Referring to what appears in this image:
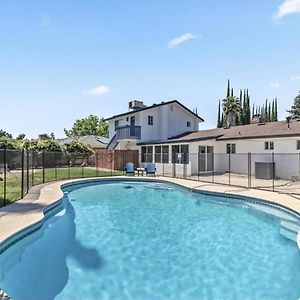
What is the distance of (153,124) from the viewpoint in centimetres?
2836

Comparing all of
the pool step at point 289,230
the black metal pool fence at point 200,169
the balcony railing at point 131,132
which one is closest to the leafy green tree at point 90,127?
the black metal pool fence at point 200,169

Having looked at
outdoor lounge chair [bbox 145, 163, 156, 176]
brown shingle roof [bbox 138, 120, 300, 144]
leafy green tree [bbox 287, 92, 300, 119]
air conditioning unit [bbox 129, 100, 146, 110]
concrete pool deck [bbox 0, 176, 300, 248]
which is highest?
leafy green tree [bbox 287, 92, 300, 119]

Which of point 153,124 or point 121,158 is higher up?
point 153,124

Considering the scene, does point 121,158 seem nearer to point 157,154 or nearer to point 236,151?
point 157,154

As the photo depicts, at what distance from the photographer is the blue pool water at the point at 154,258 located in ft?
17.1

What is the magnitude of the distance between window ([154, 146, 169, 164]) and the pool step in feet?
49.9

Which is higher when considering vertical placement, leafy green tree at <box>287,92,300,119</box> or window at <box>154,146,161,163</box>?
leafy green tree at <box>287,92,300,119</box>

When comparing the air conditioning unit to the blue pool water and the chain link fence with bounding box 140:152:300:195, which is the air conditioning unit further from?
the blue pool water

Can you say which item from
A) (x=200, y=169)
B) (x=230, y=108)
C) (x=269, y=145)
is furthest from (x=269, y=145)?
(x=230, y=108)

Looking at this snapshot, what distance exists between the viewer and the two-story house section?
2750cm

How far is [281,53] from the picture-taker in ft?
53.3

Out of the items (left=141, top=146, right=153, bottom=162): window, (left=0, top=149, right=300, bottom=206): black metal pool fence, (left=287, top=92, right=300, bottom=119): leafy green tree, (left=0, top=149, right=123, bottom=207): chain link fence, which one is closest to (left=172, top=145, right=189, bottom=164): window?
(left=0, top=149, right=300, bottom=206): black metal pool fence

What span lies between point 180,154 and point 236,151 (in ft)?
13.0

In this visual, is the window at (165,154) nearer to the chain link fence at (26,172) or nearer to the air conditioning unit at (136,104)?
the chain link fence at (26,172)
